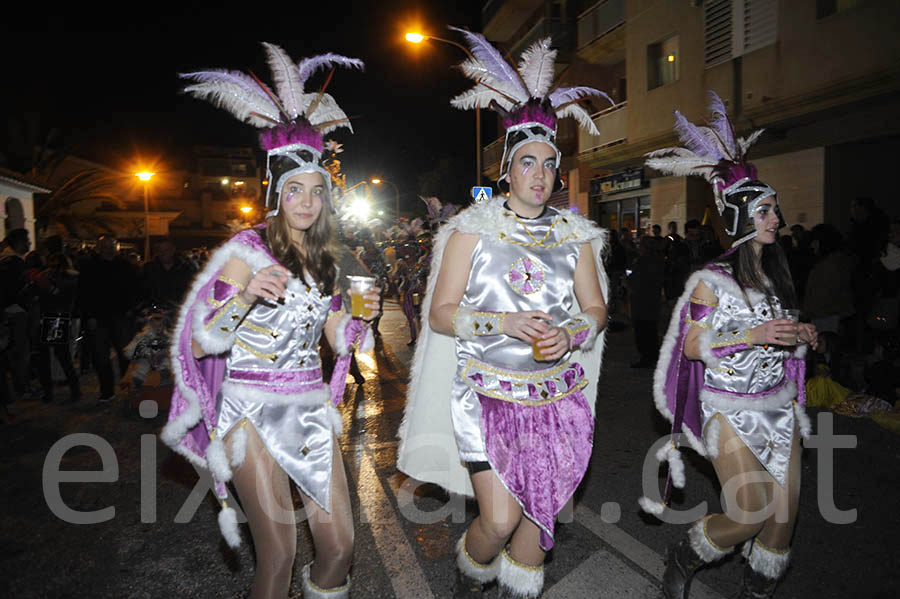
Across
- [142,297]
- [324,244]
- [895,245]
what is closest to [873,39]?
[895,245]

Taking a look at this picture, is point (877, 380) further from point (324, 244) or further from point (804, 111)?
point (804, 111)

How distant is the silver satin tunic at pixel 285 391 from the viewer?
2.57 meters

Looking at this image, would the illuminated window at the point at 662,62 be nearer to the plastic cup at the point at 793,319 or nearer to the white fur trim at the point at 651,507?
the plastic cup at the point at 793,319

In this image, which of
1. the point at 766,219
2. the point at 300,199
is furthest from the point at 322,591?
the point at 766,219

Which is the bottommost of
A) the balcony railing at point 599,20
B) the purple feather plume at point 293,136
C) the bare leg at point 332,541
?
the bare leg at point 332,541

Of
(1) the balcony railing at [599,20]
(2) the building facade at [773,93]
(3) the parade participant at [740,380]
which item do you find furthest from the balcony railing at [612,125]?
(3) the parade participant at [740,380]

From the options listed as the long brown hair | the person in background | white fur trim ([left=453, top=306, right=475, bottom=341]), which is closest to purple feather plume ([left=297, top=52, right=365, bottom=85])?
the long brown hair

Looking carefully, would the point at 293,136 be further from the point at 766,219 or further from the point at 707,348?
the point at 766,219

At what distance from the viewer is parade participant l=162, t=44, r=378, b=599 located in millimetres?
2510

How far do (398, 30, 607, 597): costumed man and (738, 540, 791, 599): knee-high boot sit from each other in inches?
39.5

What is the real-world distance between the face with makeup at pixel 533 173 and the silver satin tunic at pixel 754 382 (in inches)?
42.2

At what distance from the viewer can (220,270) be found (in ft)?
8.58

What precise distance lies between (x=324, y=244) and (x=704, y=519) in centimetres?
231

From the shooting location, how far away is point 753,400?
3.15m
